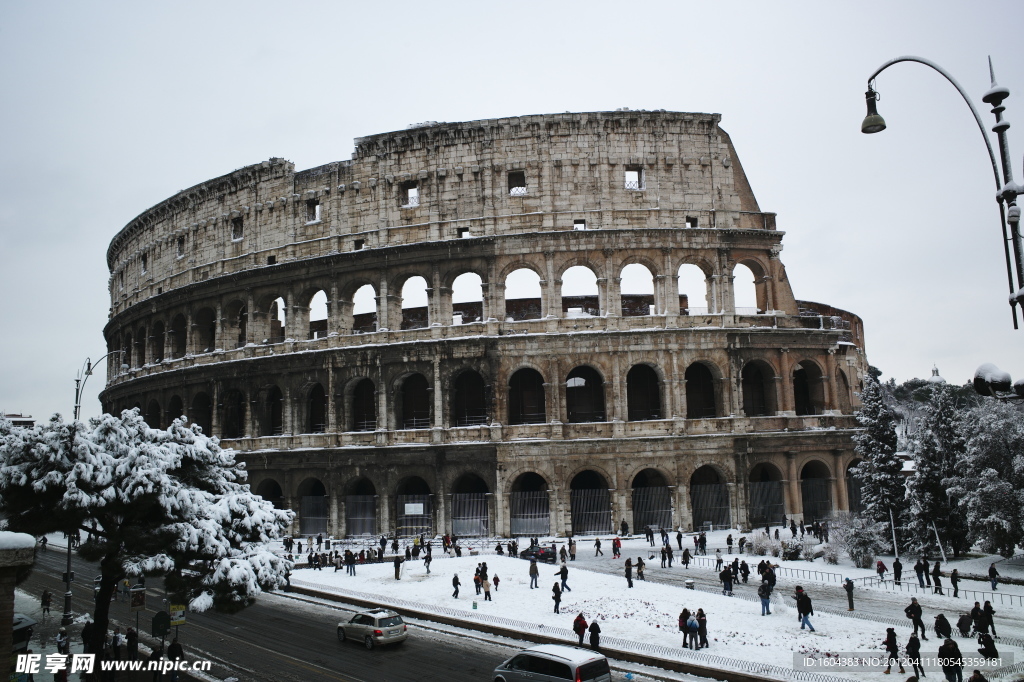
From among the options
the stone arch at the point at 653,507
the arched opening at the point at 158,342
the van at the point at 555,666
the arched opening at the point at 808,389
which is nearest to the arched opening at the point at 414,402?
the stone arch at the point at 653,507

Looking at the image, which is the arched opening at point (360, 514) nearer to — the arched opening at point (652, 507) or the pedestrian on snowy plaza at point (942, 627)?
the arched opening at point (652, 507)

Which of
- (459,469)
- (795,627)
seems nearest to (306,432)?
(459,469)

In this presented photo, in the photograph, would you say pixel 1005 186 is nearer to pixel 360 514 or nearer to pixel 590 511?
pixel 590 511

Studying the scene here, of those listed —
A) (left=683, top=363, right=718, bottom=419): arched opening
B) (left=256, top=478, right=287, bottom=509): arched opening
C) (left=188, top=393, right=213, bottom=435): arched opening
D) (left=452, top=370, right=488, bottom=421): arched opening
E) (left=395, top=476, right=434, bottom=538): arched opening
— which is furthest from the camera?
(left=188, top=393, right=213, bottom=435): arched opening

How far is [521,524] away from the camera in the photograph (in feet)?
107

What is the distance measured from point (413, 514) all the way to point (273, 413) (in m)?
11.6

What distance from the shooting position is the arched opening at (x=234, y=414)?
39406mm

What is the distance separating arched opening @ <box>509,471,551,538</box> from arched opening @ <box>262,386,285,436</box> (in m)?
13.1

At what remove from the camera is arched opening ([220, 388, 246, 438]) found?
39406 millimetres

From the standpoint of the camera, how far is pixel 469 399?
3547 centimetres

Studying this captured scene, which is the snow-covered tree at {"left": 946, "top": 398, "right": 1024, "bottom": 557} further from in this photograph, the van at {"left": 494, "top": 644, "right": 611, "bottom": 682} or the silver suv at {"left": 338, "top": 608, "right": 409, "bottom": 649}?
the silver suv at {"left": 338, "top": 608, "right": 409, "bottom": 649}

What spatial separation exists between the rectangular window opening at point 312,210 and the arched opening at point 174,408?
13771 millimetres

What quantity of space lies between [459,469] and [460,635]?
1415 cm

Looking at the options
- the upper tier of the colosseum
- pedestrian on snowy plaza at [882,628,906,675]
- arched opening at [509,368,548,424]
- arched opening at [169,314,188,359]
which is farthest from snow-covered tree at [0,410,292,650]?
arched opening at [169,314,188,359]
